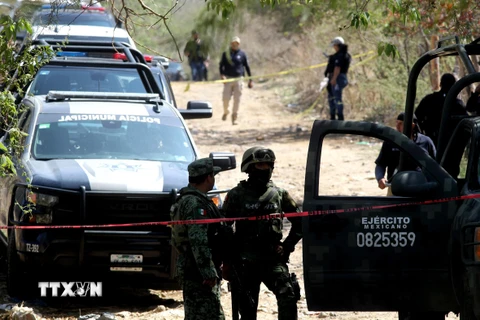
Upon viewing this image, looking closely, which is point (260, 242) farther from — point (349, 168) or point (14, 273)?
point (349, 168)

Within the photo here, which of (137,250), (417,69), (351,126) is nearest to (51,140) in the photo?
(137,250)

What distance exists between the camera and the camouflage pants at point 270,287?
19.1 ft

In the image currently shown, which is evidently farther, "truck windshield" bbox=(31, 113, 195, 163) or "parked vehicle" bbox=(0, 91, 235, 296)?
"truck windshield" bbox=(31, 113, 195, 163)

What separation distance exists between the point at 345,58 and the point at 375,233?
528 inches

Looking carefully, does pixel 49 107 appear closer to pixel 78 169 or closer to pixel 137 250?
pixel 78 169

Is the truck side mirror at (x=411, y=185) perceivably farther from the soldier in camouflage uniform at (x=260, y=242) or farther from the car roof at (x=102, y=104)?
the car roof at (x=102, y=104)

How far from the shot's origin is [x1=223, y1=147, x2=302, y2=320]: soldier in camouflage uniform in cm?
588

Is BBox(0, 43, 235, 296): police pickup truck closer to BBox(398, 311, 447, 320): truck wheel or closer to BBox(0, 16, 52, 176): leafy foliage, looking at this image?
BBox(0, 16, 52, 176): leafy foliage

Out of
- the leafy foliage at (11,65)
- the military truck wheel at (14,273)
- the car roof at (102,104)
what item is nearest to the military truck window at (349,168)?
the car roof at (102,104)

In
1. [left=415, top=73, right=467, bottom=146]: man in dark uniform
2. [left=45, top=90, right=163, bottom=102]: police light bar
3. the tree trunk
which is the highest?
the tree trunk

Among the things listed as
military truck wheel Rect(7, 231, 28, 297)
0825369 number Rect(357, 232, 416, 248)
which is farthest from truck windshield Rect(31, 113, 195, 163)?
0825369 number Rect(357, 232, 416, 248)

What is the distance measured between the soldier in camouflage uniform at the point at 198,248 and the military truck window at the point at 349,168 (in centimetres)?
539

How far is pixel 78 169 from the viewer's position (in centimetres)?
808

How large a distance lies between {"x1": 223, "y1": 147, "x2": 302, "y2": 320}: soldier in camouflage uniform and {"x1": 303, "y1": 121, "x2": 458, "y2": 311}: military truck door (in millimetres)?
395
